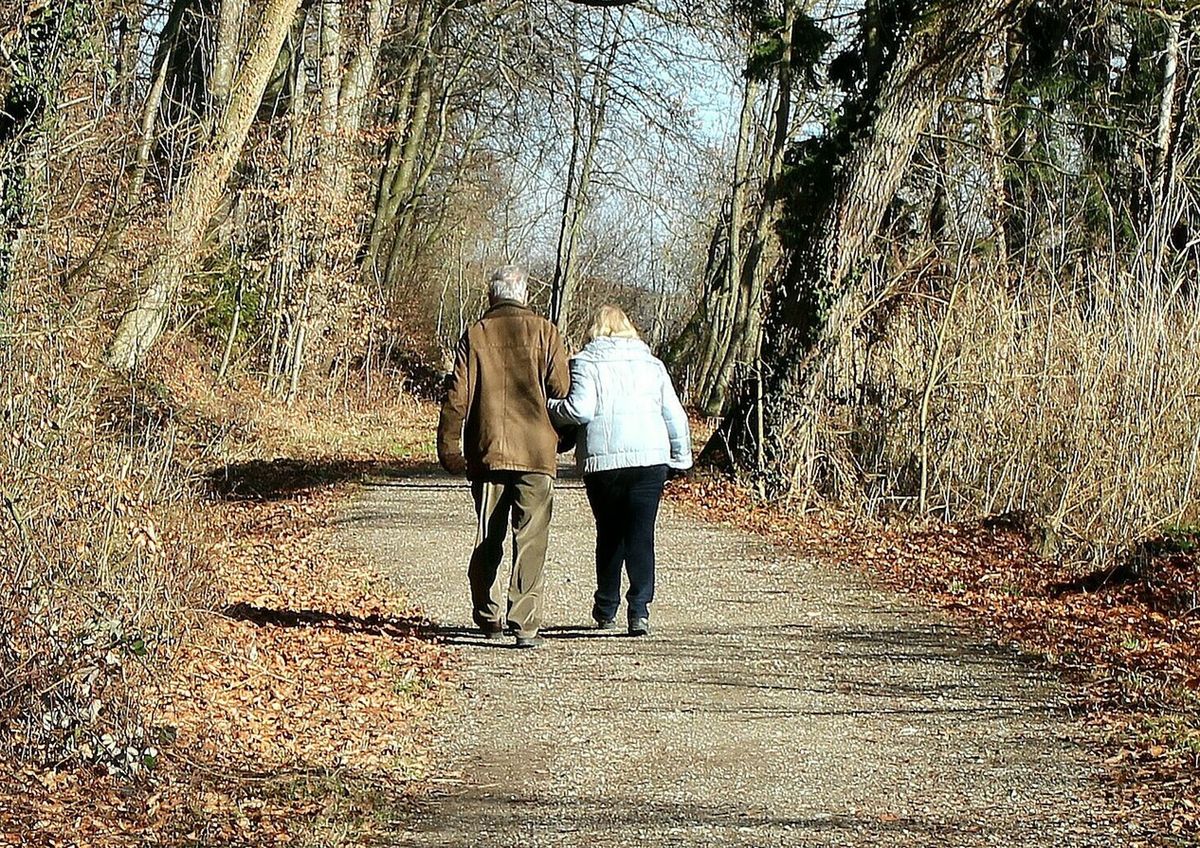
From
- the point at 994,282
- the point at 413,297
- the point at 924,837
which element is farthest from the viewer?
the point at 413,297

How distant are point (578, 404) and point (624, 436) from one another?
0.35 m

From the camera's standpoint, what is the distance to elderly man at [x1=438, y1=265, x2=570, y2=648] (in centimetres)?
929

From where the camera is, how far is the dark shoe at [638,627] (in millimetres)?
10023

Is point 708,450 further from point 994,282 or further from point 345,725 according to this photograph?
point 345,725

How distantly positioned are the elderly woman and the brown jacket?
0.25m

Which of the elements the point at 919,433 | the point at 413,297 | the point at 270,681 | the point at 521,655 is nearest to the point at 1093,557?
the point at 919,433

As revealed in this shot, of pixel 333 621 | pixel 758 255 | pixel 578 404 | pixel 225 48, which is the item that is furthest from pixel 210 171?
pixel 758 255

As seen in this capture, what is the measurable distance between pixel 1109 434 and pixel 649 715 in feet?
24.0

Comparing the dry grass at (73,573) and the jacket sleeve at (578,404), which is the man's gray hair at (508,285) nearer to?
the jacket sleeve at (578,404)

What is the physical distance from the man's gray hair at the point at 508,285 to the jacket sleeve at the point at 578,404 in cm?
60

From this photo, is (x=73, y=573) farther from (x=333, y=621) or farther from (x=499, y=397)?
(x=333, y=621)

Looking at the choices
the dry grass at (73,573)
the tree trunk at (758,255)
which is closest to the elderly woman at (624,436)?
the dry grass at (73,573)

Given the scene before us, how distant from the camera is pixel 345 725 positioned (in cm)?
782

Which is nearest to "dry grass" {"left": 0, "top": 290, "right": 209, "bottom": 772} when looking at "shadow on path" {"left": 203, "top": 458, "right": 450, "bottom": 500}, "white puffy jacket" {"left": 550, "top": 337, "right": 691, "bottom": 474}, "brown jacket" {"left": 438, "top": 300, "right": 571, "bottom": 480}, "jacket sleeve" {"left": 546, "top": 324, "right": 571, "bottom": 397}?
"brown jacket" {"left": 438, "top": 300, "right": 571, "bottom": 480}
